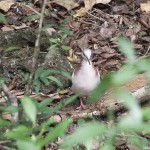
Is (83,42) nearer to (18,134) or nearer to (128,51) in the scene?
(18,134)

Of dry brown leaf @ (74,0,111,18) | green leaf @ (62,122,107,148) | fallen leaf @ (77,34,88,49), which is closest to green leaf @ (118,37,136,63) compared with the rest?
green leaf @ (62,122,107,148)

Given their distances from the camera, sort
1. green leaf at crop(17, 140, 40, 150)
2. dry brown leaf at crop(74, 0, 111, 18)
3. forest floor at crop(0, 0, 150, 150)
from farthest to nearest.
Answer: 1. dry brown leaf at crop(74, 0, 111, 18)
2. forest floor at crop(0, 0, 150, 150)
3. green leaf at crop(17, 140, 40, 150)

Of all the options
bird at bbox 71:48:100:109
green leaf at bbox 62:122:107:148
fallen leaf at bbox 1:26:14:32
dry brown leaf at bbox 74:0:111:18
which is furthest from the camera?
dry brown leaf at bbox 74:0:111:18

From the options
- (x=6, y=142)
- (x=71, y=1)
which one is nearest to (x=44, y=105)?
(x=6, y=142)

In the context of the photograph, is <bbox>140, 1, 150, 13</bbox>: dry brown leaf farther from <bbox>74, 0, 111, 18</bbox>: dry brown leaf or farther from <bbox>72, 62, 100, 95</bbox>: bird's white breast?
<bbox>72, 62, 100, 95</bbox>: bird's white breast

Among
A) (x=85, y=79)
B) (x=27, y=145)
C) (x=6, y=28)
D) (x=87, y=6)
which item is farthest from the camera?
(x=87, y=6)

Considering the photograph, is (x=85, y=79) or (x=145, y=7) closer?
(x=85, y=79)

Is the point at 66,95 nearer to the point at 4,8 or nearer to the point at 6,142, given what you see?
the point at 4,8

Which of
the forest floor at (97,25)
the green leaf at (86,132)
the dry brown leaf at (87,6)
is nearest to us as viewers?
the green leaf at (86,132)

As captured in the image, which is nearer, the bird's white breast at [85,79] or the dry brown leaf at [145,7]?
the bird's white breast at [85,79]

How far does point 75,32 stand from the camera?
5.96 m

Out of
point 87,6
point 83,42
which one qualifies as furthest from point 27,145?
point 87,6

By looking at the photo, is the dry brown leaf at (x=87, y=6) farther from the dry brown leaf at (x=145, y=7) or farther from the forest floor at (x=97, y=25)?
the dry brown leaf at (x=145, y=7)

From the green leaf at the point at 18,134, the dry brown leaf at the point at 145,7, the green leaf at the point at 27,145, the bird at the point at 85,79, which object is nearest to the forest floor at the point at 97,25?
the dry brown leaf at the point at 145,7
